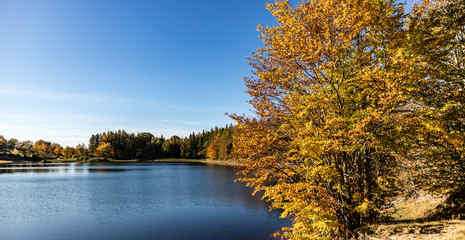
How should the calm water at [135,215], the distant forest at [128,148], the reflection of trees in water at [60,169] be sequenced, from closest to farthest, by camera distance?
the calm water at [135,215] → the reflection of trees in water at [60,169] → the distant forest at [128,148]

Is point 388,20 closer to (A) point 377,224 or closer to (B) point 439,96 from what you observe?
(B) point 439,96

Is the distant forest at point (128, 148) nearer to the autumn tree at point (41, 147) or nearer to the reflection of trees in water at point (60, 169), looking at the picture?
the autumn tree at point (41, 147)

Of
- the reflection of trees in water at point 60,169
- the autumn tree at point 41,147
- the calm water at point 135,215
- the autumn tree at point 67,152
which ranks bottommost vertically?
the reflection of trees in water at point 60,169

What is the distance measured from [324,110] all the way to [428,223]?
23.0ft

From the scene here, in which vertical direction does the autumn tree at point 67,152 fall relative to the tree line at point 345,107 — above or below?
below

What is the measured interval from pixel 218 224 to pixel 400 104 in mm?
18296

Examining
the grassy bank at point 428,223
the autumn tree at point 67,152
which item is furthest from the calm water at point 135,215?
the autumn tree at point 67,152

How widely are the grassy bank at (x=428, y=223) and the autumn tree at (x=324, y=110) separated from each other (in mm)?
1170

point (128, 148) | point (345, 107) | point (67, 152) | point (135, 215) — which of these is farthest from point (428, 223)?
point (67, 152)

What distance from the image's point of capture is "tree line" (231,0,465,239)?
32.2 feet

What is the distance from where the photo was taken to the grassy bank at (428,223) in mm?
9959

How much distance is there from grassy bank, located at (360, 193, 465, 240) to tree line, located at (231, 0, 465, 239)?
919mm

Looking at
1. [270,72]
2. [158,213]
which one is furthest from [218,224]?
[270,72]

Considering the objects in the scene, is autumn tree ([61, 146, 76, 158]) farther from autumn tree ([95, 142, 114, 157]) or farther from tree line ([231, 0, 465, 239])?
tree line ([231, 0, 465, 239])
